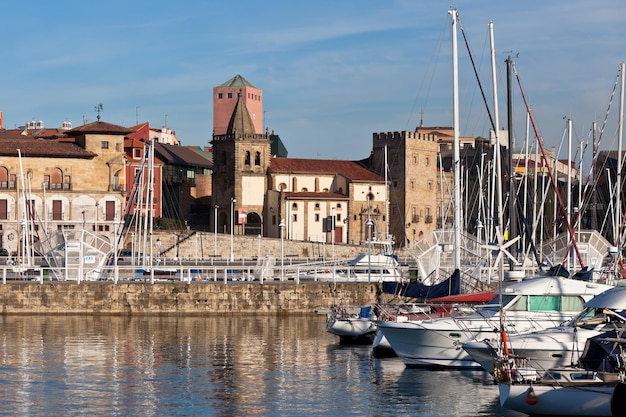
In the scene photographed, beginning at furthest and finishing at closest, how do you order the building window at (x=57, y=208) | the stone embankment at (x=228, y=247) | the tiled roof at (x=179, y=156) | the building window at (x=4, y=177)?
the tiled roof at (x=179, y=156) < the stone embankment at (x=228, y=247) < the building window at (x=4, y=177) < the building window at (x=57, y=208)

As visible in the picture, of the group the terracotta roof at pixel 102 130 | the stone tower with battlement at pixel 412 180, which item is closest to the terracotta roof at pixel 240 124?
the stone tower with battlement at pixel 412 180

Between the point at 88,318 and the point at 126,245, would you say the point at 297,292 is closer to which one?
the point at 88,318

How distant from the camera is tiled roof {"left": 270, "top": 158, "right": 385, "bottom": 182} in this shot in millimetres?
114306

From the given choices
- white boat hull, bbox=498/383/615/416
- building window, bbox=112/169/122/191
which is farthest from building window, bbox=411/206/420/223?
white boat hull, bbox=498/383/615/416

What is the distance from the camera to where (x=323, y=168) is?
116812 millimetres

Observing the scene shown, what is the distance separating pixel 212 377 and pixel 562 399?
1117cm

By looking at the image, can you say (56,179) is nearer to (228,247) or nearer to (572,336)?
(228,247)

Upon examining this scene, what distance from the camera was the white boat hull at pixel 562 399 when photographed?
24.3m

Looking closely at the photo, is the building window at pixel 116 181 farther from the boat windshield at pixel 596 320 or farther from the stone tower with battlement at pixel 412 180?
the boat windshield at pixel 596 320

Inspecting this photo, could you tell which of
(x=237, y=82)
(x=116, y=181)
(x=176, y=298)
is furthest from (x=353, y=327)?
(x=237, y=82)

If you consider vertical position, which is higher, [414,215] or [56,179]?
[56,179]

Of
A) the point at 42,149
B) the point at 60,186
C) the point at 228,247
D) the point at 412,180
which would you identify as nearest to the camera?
the point at 60,186

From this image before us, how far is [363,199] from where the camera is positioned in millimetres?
114188

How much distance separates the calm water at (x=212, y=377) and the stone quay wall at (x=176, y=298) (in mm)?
4880
